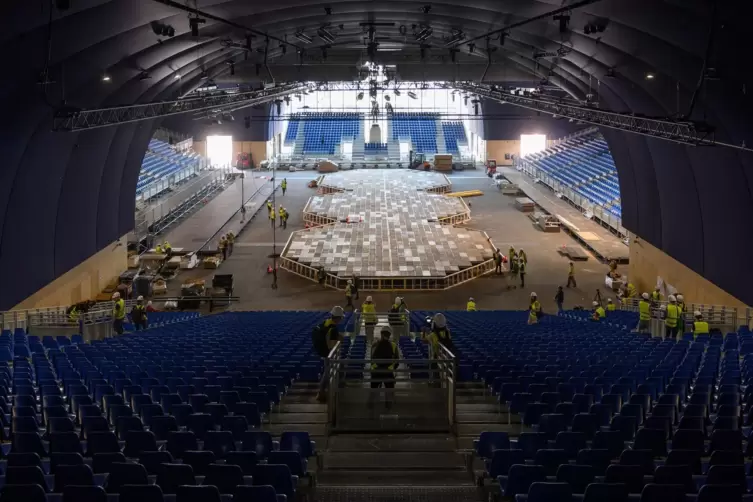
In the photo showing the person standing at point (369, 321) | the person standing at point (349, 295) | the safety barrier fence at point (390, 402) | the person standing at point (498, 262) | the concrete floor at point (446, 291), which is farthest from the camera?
the person standing at point (498, 262)

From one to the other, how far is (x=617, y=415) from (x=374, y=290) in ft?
76.7

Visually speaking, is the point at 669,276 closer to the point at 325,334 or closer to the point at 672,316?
the point at 672,316

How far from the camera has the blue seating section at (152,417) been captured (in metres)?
6.64

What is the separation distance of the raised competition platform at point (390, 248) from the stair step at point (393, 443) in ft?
73.7

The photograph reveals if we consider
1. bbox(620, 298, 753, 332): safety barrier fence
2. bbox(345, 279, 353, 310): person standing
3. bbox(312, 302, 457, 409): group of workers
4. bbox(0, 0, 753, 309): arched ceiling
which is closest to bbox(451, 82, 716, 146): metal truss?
bbox(0, 0, 753, 309): arched ceiling

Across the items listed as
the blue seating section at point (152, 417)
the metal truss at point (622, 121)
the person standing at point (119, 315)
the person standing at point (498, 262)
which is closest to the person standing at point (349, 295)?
the person standing at point (498, 262)

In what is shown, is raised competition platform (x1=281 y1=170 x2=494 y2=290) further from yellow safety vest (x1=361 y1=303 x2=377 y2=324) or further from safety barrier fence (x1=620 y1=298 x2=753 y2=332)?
yellow safety vest (x1=361 y1=303 x2=377 y2=324)

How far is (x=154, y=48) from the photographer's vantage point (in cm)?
2483

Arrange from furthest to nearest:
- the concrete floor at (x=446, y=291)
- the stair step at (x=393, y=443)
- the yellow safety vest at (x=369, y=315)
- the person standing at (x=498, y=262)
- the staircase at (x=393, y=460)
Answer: the person standing at (x=498, y=262) → the concrete floor at (x=446, y=291) → the yellow safety vest at (x=369, y=315) → the stair step at (x=393, y=443) → the staircase at (x=393, y=460)

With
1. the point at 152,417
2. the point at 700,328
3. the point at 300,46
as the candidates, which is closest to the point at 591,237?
the point at 300,46

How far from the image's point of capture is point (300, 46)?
35000 mm

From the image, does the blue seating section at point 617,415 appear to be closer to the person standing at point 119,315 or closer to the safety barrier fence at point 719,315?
the safety barrier fence at point 719,315

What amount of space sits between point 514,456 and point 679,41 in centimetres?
1313

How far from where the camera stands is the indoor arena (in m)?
7.78
